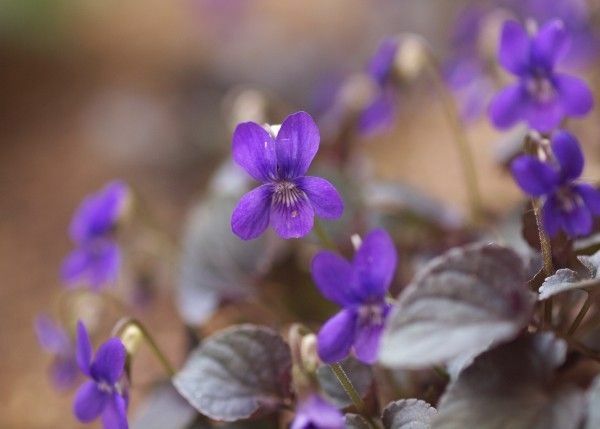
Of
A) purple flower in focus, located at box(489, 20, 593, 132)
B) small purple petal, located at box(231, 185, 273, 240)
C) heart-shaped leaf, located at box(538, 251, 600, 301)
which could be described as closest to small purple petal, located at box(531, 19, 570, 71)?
purple flower in focus, located at box(489, 20, 593, 132)

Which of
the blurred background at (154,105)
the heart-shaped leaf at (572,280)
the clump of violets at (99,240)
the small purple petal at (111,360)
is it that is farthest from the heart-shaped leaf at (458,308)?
the blurred background at (154,105)

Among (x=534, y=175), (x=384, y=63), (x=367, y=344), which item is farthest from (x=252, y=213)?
(x=384, y=63)

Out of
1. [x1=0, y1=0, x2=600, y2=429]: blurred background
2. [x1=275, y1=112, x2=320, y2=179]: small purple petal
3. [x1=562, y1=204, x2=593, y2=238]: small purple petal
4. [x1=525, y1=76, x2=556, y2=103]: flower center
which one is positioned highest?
[x1=0, y1=0, x2=600, y2=429]: blurred background

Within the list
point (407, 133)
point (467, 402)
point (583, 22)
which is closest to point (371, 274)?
point (467, 402)

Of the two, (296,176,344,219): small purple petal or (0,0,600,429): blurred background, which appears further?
(0,0,600,429): blurred background

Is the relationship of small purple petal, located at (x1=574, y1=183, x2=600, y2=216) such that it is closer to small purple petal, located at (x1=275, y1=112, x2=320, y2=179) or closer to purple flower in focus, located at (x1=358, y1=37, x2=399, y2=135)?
small purple petal, located at (x1=275, y1=112, x2=320, y2=179)

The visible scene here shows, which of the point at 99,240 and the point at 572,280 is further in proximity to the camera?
the point at 99,240

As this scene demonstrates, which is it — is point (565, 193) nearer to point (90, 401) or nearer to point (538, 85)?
point (538, 85)
